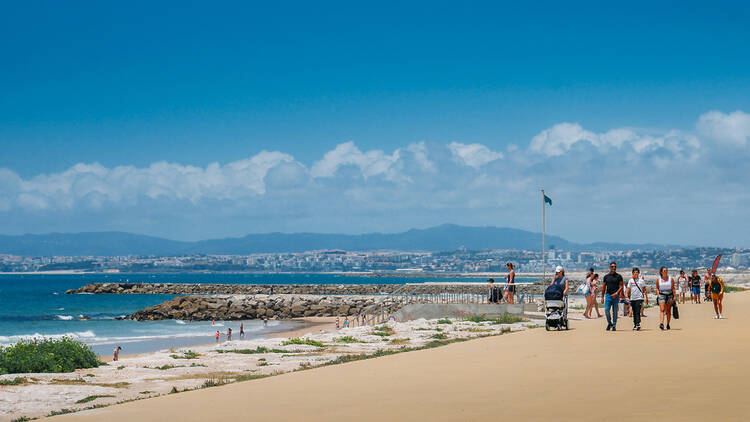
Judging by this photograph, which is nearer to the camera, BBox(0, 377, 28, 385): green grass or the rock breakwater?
BBox(0, 377, 28, 385): green grass

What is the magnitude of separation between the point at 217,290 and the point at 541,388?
113302 mm

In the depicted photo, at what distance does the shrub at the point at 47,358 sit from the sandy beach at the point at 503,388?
14.4 feet

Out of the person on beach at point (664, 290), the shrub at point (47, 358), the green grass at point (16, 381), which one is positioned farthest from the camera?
the person on beach at point (664, 290)

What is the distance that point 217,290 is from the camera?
12081 cm

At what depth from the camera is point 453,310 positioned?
29.5 metres

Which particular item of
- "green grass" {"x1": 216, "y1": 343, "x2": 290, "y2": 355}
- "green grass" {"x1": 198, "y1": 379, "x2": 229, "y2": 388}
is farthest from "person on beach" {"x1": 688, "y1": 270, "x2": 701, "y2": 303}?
"green grass" {"x1": 198, "y1": 379, "x2": 229, "y2": 388}

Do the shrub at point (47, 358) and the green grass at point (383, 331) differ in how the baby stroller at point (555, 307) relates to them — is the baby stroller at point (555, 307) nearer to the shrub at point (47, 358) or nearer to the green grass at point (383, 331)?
the green grass at point (383, 331)

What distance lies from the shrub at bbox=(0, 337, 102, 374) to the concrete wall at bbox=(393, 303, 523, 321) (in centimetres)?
1546

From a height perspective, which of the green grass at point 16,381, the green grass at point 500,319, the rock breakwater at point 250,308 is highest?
the green grass at point 16,381

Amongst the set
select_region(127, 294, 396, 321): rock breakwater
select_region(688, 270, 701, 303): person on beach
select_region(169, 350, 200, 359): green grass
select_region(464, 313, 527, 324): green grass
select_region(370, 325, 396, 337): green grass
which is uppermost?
select_region(688, 270, 701, 303): person on beach

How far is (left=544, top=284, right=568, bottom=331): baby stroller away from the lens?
20.8 metres

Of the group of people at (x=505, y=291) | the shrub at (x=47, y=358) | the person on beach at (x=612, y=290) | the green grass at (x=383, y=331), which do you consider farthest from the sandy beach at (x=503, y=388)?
the group of people at (x=505, y=291)

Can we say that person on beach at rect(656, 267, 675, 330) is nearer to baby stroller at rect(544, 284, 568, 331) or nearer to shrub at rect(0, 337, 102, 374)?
baby stroller at rect(544, 284, 568, 331)

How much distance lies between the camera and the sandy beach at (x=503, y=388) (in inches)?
364
